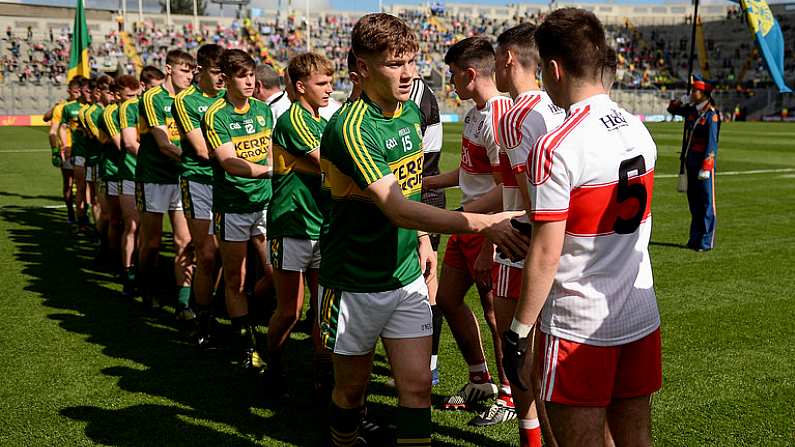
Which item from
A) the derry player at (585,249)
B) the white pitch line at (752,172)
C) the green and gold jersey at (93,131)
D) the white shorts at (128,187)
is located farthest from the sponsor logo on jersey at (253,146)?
the white pitch line at (752,172)

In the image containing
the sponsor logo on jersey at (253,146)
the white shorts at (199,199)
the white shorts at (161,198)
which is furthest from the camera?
the white shorts at (161,198)

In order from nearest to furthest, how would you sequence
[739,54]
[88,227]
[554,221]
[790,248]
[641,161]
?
[554,221] < [641,161] < [790,248] < [88,227] < [739,54]

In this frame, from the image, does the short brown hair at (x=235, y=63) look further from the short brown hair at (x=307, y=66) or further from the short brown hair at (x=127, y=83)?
the short brown hair at (x=127, y=83)

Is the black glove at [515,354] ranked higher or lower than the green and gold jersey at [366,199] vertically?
lower

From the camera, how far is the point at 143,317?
714cm

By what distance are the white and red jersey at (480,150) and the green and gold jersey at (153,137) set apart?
138 inches

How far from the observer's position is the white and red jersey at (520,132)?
3.57 metres

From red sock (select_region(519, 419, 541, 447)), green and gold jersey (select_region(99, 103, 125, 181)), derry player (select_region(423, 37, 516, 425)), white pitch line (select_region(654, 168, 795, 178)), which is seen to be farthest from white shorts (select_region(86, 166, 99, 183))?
white pitch line (select_region(654, 168, 795, 178))

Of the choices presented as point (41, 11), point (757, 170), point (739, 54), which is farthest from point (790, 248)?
point (41, 11)

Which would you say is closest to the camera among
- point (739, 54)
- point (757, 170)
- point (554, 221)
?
point (554, 221)

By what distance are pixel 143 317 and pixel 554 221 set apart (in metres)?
5.61

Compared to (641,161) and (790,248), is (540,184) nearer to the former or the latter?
(641,161)

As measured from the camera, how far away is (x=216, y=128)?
547 centimetres

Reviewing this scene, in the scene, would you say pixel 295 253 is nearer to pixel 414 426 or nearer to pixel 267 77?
pixel 414 426
